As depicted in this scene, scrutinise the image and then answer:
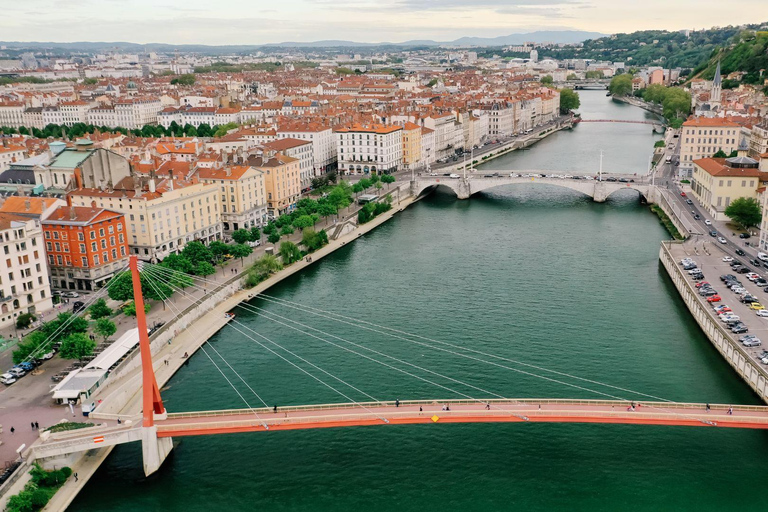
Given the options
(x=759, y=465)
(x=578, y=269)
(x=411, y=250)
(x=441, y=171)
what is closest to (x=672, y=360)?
(x=759, y=465)

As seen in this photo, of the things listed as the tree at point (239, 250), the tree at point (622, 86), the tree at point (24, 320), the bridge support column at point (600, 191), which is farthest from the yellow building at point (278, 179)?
the tree at point (622, 86)

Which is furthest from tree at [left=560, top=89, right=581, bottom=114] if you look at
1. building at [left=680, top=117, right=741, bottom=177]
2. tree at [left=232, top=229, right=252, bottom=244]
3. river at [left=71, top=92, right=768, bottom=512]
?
tree at [left=232, top=229, right=252, bottom=244]

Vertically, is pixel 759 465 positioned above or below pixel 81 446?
below

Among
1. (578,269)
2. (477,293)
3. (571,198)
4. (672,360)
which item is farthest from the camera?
(571,198)

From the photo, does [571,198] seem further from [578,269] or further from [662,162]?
[578,269]

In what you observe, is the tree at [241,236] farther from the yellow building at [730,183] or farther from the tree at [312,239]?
the yellow building at [730,183]
